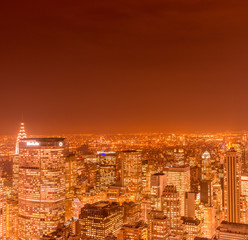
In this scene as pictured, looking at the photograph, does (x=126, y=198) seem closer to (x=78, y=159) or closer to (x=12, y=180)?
(x=78, y=159)

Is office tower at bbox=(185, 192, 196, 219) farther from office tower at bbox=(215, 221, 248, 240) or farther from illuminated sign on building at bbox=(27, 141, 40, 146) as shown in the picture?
illuminated sign on building at bbox=(27, 141, 40, 146)

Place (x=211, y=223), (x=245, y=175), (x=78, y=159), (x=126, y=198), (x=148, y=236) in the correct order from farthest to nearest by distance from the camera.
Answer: (x=78, y=159) → (x=126, y=198) → (x=245, y=175) → (x=211, y=223) → (x=148, y=236)

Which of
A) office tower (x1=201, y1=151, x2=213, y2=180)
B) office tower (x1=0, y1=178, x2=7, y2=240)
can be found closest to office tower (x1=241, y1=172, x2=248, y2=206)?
office tower (x1=201, y1=151, x2=213, y2=180)

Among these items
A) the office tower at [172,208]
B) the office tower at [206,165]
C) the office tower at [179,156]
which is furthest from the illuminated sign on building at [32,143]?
the office tower at [179,156]

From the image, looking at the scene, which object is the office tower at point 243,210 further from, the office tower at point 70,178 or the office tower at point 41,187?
the office tower at point 41,187

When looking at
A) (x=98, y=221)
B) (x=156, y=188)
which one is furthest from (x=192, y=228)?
(x=98, y=221)

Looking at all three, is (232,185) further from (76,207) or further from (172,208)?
(76,207)

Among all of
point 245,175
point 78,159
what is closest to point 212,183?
point 245,175
